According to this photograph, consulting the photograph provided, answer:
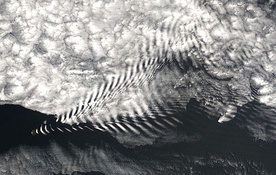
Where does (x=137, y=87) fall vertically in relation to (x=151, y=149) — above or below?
above

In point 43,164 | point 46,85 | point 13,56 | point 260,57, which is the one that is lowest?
point 43,164

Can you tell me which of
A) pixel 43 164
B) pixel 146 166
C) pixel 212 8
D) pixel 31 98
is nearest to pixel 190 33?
pixel 212 8

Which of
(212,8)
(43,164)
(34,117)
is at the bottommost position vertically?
(43,164)

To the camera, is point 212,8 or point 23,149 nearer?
point 23,149

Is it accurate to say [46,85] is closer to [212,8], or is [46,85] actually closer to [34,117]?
[34,117]

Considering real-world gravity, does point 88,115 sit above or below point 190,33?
below

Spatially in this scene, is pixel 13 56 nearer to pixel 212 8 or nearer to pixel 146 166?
pixel 146 166

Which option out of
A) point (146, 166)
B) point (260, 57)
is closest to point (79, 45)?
point (146, 166)
